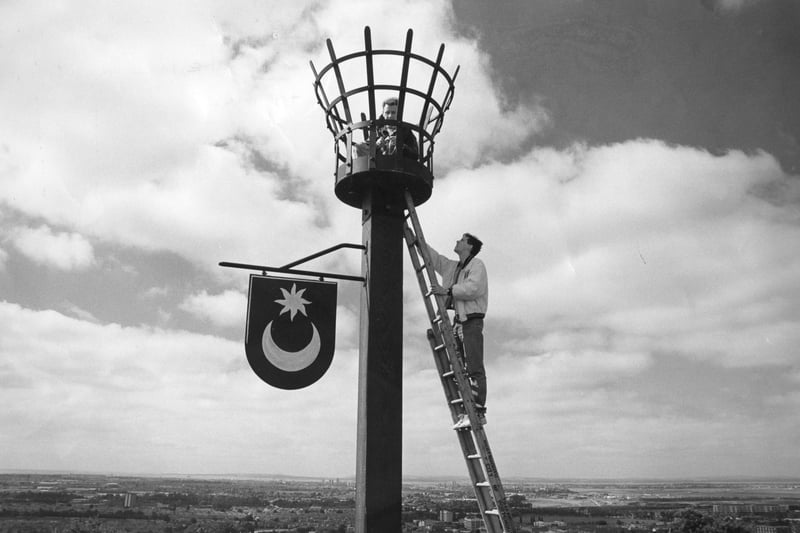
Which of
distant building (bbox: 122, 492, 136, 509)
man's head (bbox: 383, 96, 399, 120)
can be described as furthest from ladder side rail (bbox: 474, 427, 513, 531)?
distant building (bbox: 122, 492, 136, 509)

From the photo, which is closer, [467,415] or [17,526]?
[467,415]

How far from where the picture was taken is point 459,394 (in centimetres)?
594

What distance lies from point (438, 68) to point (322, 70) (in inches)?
54.3

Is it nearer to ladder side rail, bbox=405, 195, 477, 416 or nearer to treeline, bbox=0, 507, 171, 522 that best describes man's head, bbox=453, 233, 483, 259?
ladder side rail, bbox=405, 195, 477, 416

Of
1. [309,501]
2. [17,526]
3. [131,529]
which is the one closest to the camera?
[309,501]

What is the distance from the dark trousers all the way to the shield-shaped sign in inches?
56.3

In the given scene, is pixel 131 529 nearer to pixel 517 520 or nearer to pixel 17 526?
pixel 17 526

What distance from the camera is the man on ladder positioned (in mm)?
6047

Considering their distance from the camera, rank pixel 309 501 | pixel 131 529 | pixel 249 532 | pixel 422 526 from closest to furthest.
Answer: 1. pixel 422 526
2. pixel 249 532
3. pixel 309 501
4. pixel 131 529

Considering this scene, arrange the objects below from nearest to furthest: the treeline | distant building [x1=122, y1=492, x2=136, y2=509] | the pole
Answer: the pole
the treeline
distant building [x1=122, y1=492, x2=136, y2=509]

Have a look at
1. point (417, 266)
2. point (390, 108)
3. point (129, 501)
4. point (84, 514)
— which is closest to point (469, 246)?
point (417, 266)

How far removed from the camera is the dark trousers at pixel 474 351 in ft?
19.6

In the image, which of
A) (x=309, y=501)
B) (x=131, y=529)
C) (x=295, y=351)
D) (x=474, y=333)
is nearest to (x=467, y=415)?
(x=474, y=333)

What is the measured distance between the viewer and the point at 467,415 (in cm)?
569
